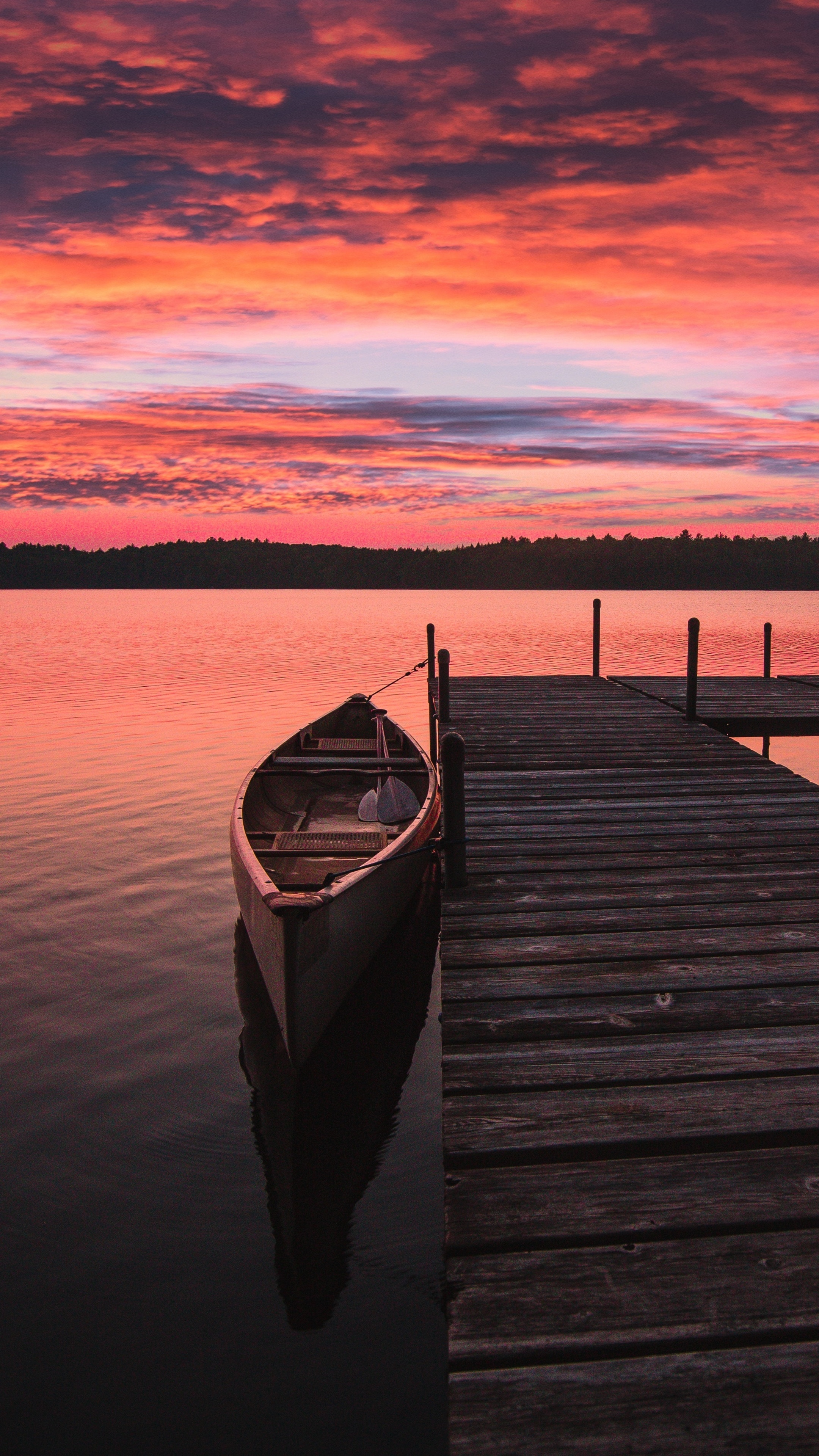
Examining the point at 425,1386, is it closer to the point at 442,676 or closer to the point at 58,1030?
the point at 58,1030

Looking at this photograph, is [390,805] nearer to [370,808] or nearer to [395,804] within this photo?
[395,804]

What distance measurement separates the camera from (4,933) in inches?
407

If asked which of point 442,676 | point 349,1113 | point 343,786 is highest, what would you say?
point 442,676

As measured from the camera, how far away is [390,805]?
9500 mm

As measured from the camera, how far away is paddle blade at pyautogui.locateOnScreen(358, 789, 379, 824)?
965cm

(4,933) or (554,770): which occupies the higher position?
(554,770)

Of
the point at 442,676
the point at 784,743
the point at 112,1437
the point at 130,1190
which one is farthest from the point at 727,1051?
the point at 784,743

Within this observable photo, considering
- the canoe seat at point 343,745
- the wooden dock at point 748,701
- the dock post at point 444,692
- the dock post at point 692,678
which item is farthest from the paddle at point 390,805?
the wooden dock at point 748,701

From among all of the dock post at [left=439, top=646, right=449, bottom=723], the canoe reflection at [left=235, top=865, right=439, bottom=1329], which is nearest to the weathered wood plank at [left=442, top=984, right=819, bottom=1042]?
the canoe reflection at [left=235, top=865, right=439, bottom=1329]

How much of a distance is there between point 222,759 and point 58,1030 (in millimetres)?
12958

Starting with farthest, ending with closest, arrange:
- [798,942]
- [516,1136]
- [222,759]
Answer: [222,759] → [798,942] → [516,1136]

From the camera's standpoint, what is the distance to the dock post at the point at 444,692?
1552cm

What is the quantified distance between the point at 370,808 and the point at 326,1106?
3.45 m

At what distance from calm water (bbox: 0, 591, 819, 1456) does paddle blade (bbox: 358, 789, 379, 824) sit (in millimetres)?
1458
